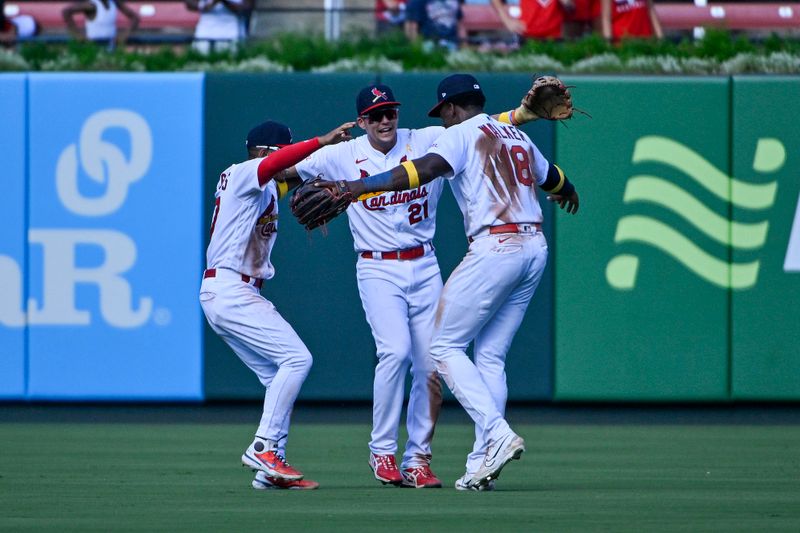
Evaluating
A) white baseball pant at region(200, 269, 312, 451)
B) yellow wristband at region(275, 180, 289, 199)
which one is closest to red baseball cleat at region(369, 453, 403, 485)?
white baseball pant at region(200, 269, 312, 451)

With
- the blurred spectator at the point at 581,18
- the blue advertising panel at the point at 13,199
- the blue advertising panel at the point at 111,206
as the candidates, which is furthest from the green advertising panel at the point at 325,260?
the blurred spectator at the point at 581,18

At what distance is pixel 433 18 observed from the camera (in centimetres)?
1202

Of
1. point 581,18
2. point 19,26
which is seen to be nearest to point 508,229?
point 581,18

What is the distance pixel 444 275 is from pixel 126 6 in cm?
406

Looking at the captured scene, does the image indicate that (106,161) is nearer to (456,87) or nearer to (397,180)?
(456,87)

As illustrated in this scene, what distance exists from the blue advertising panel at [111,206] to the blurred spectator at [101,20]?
155 cm

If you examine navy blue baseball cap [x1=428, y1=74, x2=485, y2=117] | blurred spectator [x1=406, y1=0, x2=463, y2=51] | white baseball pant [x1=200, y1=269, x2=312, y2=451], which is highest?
blurred spectator [x1=406, y1=0, x2=463, y2=51]

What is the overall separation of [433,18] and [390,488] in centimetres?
623

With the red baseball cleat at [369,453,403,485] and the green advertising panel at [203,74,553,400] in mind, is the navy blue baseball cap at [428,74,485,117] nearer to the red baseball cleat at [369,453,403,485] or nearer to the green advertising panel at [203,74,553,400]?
the red baseball cleat at [369,453,403,485]

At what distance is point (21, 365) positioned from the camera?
10.3 meters

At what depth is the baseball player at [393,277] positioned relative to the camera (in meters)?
6.90

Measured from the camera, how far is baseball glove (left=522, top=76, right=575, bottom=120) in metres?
6.93

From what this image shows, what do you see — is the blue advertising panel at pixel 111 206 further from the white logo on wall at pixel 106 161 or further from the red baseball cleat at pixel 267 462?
the red baseball cleat at pixel 267 462

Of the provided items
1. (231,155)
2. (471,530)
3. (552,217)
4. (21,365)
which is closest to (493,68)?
(552,217)
